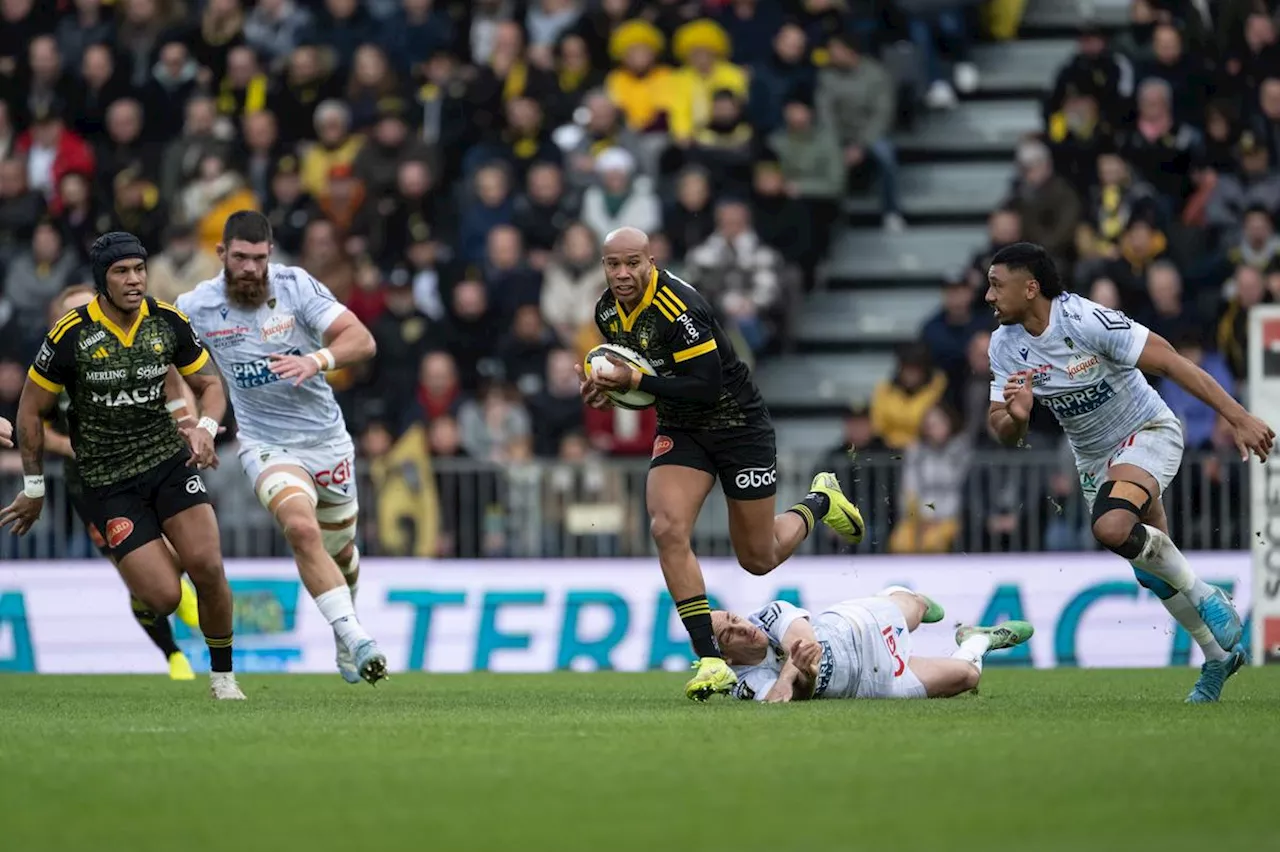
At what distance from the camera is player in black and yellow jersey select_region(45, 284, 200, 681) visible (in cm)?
1322

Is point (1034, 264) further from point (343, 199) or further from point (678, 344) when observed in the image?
point (343, 199)

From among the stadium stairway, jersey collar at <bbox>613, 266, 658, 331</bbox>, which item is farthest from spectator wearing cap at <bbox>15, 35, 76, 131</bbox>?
jersey collar at <bbox>613, 266, 658, 331</bbox>

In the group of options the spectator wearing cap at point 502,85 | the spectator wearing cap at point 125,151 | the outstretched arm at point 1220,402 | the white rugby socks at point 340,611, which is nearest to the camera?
the outstretched arm at point 1220,402

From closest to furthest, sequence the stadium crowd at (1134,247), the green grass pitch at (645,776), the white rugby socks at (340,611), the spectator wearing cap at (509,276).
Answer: the green grass pitch at (645,776) < the white rugby socks at (340,611) < the stadium crowd at (1134,247) < the spectator wearing cap at (509,276)

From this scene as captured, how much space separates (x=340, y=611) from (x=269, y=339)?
6.23 feet

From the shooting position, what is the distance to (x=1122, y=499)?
1213 centimetres

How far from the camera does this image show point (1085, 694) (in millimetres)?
13430

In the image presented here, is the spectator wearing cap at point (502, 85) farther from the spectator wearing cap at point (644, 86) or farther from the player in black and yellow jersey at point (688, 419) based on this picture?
the player in black and yellow jersey at point (688, 419)

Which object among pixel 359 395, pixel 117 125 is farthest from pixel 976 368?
pixel 117 125

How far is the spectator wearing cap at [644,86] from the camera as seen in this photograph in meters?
22.8

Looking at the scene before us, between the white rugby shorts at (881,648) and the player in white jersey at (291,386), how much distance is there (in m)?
2.87

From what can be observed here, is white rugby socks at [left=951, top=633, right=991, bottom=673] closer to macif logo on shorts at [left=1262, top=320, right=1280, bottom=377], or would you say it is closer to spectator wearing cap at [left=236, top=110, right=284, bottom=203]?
macif logo on shorts at [left=1262, top=320, right=1280, bottom=377]

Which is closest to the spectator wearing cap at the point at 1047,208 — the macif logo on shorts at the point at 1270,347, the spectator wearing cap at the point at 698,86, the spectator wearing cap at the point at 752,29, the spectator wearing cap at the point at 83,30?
the spectator wearing cap at the point at 698,86

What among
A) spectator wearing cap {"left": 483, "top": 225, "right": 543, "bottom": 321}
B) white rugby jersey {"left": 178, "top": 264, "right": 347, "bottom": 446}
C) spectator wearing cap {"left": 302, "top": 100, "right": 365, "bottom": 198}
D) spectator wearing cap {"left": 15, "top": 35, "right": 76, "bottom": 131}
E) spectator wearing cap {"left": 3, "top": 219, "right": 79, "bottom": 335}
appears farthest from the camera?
spectator wearing cap {"left": 15, "top": 35, "right": 76, "bottom": 131}
